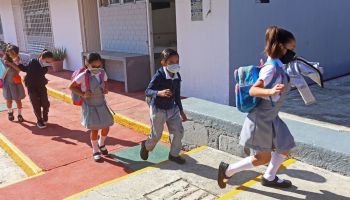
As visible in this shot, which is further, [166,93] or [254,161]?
[166,93]

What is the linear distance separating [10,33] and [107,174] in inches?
564

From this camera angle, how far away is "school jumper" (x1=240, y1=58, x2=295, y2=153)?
2.92 meters

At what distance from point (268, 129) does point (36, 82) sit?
4.26m

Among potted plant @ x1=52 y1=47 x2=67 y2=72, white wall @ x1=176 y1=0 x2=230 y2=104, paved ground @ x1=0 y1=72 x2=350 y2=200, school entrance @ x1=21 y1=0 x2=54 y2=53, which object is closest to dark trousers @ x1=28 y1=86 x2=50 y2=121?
paved ground @ x1=0 y1=72 x2=350 y2=200

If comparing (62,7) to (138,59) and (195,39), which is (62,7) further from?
(195,39)

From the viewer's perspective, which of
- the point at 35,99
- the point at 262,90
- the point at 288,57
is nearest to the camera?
the point at 262,90

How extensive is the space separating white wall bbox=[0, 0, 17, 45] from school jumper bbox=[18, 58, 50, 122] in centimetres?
1110

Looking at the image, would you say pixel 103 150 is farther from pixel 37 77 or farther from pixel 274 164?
pixel 274 164

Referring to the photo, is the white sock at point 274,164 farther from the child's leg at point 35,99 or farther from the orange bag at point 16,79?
the orange bag at point 16,79

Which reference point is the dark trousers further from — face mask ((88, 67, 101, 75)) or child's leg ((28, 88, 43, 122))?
face mask ((88, 67, 101, 75))

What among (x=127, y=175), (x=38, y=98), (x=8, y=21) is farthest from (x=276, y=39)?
(x=8, y=21)

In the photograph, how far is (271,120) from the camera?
2936 mm

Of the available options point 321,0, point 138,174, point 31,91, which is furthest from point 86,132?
point 321,0

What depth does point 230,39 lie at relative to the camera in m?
5.98
